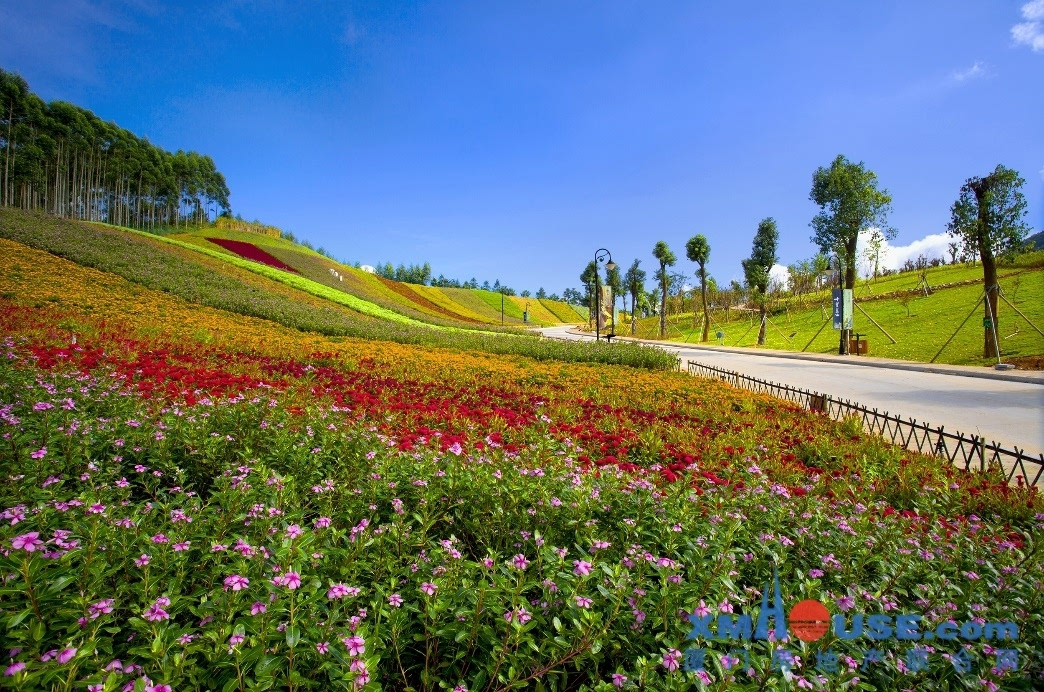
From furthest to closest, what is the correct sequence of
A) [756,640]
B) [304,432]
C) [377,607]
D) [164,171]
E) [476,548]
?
1. [164,171]
2. [304,432]
3. [476,548]
4. [756,640]
5. [377,607]

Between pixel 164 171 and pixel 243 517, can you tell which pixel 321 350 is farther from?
pixel 164 171

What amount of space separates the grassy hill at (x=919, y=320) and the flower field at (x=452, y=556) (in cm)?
1919

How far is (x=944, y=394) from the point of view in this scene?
1084 cm

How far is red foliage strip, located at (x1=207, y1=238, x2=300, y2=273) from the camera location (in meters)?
44.8

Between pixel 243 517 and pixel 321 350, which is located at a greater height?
pixel 321 350

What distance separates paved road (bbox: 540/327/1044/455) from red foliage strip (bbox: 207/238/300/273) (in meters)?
43.2

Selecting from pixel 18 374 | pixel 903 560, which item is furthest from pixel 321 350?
pixel 903 560

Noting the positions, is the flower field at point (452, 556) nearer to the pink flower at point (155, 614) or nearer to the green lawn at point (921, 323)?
the pink flower at point (155, 614)

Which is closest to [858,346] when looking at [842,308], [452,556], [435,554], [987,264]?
[842,308]

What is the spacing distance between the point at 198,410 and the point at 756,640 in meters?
4.68

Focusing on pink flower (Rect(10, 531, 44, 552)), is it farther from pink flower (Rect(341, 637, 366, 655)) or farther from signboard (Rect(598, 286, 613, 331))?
signboard (Rect(598, 286, 613, 331))

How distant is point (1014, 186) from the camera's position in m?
17.3

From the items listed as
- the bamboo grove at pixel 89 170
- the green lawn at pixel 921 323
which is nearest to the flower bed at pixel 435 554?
the green lawn at pixel 921 323

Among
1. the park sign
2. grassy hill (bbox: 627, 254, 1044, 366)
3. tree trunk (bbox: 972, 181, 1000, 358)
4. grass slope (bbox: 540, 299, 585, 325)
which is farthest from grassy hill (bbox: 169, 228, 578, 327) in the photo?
tree trunk (bbox: 972, 181, 1000, 358)
